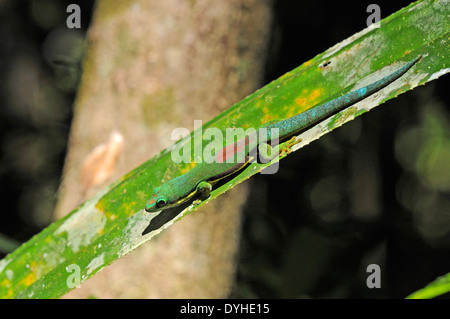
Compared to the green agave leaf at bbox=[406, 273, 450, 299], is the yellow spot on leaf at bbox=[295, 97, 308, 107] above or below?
above

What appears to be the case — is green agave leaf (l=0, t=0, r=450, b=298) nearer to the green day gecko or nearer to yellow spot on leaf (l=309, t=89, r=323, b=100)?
yellow spot on leaf (l=309, t=89, r=323, b=100)

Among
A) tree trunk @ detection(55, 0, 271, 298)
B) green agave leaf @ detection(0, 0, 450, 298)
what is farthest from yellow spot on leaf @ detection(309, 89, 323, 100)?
tree trunk @ detection(55, 0, 271, 298)

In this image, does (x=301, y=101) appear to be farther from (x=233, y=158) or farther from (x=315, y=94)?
(x=233, y=158)

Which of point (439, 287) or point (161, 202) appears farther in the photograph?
point (161, 202)

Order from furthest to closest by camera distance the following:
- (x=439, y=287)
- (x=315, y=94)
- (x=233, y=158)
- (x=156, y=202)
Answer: (x=233, y=158) < (x=156, y=202) < (x=315, y=94) < (x=439, y=287)

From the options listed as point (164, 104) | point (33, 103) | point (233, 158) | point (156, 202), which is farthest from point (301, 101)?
point (33, 103)
